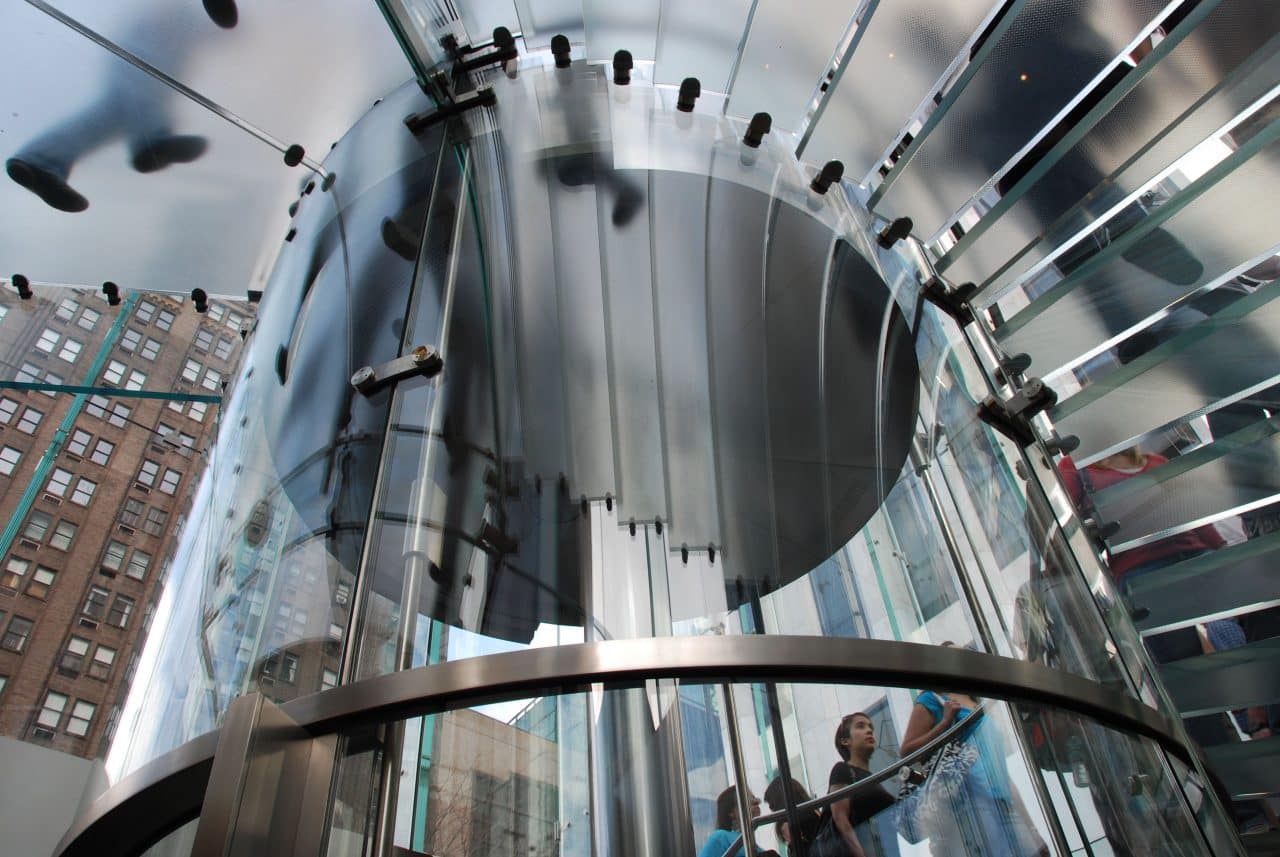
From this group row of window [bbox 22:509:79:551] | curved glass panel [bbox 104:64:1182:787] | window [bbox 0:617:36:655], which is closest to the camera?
curved glass panel [bbox 104:64:1182:787]

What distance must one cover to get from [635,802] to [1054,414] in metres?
3.59

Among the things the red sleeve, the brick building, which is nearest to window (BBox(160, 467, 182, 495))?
the brick building

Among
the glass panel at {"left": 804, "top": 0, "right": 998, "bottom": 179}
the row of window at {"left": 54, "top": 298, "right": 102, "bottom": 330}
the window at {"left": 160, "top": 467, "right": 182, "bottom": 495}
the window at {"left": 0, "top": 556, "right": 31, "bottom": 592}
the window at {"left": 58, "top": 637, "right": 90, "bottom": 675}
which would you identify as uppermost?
the window at {"left": 160, "top": 467, "right": 182, "bottom": 495}

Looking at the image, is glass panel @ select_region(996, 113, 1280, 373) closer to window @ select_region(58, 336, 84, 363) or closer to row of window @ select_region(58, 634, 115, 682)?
window @ select_region(58, 336, 84, 363)

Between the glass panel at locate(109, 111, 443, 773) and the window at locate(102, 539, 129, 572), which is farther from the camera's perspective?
the window at locate(102, 539, 129, 572)

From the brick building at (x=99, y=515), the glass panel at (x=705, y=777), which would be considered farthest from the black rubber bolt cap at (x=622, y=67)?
the brick building at (x=99, y=515)

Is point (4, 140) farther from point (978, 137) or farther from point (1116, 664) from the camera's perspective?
point (1116, 664)

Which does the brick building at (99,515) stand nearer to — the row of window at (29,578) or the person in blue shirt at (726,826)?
the row of window at (29,578)

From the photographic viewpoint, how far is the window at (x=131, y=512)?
31891mm

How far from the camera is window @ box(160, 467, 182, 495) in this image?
1363 inches

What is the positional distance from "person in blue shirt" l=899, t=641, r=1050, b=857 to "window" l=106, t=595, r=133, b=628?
33792 mm

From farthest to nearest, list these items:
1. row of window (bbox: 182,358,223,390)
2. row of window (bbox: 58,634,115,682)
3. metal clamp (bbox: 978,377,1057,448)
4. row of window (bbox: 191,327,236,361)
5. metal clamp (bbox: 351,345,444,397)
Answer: row of window (bbox: 182,358,223,390) < row of window (bbox: 191,327,236,361) < row of window (bbox: 58,634,115,682) < metal clamp (bbox: 978,377,1057,448) < metal clamp (bbox: 351,345,444,397)

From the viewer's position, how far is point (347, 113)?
4027 millimetres

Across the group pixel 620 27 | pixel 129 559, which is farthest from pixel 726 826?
pixel 129 559
